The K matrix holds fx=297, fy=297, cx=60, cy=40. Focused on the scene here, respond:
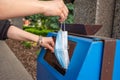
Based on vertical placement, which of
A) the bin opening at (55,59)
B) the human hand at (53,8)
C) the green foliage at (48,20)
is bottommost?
the green foliage at (48,20)

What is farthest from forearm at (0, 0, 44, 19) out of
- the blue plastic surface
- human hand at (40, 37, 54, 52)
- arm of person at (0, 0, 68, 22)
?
human hand at (40, 37, 54, 52)

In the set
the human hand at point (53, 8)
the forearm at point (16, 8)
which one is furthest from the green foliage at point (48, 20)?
the forearm at point (16, 8)

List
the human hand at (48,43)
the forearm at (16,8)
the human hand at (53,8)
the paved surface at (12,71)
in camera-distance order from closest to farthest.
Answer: the forearm at (16,8)
the human hand at (53,8)
the human hand at (48,43)
the paved surface at (12,71)

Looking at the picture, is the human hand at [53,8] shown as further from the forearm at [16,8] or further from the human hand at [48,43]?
the human hand at [48,43]

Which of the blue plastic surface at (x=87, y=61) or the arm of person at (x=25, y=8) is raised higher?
the arm of person at (x=25, y=8)

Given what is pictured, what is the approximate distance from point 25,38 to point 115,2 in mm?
953

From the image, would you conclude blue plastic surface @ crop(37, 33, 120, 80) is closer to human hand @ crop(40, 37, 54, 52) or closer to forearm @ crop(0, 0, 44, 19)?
forearm @ crop(0, 0, 44, 19)

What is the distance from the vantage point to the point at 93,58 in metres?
1.55

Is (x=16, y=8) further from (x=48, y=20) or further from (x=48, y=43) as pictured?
(x=48, y=20)

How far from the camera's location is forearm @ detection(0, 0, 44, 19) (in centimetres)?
152

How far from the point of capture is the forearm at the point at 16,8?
60.0 inches

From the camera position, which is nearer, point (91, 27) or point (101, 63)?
point (101, 63)

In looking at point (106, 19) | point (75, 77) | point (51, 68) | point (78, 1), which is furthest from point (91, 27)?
point (78, 1)

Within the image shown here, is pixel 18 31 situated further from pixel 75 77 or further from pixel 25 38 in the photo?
pixel 75 77
